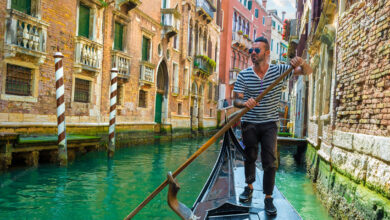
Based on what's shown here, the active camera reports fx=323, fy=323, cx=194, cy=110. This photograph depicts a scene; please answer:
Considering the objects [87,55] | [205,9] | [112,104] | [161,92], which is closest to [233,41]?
[205,9]

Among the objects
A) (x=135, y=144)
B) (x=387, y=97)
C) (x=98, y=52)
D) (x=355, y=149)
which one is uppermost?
(x=98, y=52)

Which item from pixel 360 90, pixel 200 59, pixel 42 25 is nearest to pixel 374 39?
pixel 360 90

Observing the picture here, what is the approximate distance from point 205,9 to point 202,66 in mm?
3212

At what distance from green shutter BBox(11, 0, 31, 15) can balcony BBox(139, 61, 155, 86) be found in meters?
5.06

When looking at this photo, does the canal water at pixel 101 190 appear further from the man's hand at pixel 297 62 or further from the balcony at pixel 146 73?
the balcony at pixel 146 73

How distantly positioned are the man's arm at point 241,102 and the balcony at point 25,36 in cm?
541

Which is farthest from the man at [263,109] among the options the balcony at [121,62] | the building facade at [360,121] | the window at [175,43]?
the window at [175,43]

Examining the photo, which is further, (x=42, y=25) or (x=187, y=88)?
(x=187, y=88)

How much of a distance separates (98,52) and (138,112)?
3171 millimetres

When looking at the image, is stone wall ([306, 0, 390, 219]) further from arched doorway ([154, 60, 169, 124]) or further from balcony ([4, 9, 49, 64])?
arched doorway ([154, 60, 169, 124])

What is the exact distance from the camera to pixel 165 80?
14234 mm

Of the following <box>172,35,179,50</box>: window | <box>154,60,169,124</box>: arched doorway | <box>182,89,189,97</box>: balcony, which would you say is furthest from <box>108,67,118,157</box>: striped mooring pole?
<box>182,89,189,97</box>: balcony

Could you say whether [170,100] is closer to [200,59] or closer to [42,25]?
[200,59]

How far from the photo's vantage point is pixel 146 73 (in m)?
12.0
